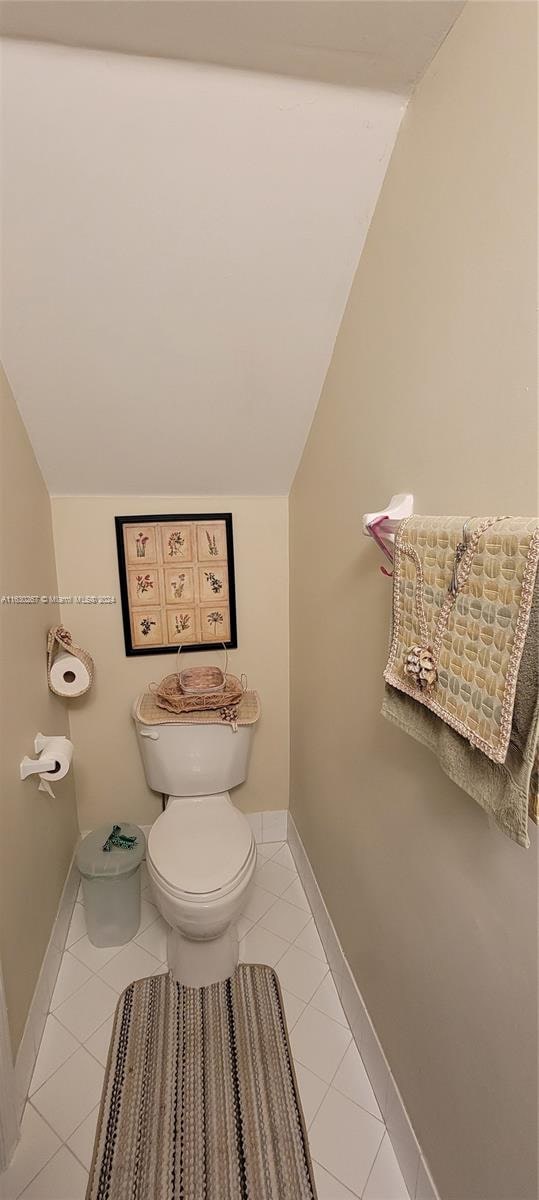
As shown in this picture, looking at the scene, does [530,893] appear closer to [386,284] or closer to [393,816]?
[393,816]

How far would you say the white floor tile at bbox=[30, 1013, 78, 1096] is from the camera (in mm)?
1341

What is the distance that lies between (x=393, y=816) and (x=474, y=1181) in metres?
0.60

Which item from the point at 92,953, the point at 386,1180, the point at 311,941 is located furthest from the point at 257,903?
the point at 386,1180

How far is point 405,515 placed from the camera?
3.25 feet

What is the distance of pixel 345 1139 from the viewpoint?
1.21 m

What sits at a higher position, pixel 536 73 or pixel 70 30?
pixel 70 30

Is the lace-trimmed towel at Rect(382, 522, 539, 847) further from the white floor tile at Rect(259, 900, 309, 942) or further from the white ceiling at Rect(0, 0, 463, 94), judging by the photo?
the white floor tile at Rect(259, 900, 309, 942)

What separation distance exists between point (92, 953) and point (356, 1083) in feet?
3.01

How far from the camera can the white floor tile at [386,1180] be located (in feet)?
3.63

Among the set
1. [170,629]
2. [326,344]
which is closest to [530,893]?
[326,344]

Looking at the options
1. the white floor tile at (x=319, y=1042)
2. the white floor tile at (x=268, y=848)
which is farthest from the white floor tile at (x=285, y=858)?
the white floor tile at (x=319, y=1042)

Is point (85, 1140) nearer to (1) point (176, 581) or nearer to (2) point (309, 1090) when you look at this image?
(2) point (309, 1090)

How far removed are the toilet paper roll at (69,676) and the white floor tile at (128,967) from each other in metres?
0.89

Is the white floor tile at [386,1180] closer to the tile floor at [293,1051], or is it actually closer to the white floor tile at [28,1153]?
the tile floor at [293,1051]
